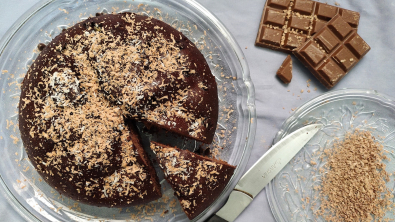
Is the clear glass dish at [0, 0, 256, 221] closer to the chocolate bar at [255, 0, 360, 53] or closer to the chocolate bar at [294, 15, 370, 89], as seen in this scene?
the chocolate bar at [255, 0, 360, 53]

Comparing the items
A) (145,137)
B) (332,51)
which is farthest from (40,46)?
(332,51)

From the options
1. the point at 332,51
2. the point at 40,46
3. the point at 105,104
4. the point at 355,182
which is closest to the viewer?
the point at 105,104

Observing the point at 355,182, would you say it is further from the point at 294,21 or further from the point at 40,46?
the point at 40,46

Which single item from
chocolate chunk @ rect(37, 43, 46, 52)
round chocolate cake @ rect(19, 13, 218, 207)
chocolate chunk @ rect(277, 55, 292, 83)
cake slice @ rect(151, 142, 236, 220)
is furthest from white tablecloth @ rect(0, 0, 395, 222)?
round chocolate cake @ rect(19, 13, 218, 207)

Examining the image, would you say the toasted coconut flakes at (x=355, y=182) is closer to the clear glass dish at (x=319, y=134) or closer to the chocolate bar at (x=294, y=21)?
the clear glass dish at (x=319, y=134)

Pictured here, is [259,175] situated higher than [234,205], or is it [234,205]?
[259,175]

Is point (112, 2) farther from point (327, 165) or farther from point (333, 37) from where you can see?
point (327, 165)

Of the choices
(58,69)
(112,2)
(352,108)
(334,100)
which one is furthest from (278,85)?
(58,69)

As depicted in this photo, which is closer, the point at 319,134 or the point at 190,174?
the point at 190,174
